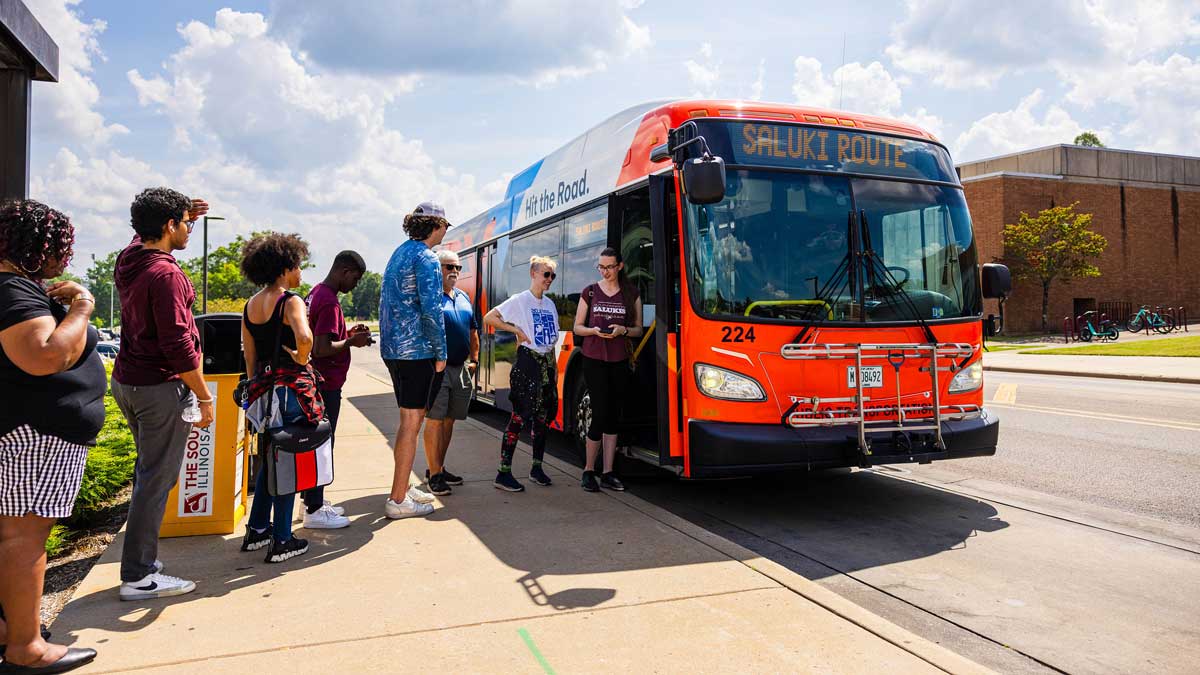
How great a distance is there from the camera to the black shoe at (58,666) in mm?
3170

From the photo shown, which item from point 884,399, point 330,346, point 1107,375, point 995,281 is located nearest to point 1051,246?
point 1107,375


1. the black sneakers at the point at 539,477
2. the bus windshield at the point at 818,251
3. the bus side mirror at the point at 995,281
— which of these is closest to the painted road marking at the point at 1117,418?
the bus side mirror at the point at 995,281

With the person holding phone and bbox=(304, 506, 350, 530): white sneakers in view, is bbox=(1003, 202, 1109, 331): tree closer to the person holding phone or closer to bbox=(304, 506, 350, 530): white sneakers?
the person holding phone

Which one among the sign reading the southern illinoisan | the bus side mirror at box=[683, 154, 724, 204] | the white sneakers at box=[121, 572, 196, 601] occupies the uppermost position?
the sign reading the southern illinoisan

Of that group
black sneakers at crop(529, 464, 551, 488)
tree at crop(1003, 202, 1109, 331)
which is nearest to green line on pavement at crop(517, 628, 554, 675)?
black sneakers at crop(529, 464, 551, 488)

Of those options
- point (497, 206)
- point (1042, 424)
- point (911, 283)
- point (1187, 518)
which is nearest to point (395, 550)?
point (911, 283)

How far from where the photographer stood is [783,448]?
5449 millimetres

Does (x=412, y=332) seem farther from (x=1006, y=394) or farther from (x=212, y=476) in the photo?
(x=1006, y=394)

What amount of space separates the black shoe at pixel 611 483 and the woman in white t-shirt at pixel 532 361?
18.3 inches

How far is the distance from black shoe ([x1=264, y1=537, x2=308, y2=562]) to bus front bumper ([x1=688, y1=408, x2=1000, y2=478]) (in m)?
2.53

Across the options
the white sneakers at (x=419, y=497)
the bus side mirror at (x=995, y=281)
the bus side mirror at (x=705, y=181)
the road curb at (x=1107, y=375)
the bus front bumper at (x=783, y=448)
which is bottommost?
the white sneakers at (x=419, y=497)

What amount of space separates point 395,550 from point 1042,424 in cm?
904

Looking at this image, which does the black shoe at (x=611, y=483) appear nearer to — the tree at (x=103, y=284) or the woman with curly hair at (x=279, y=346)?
the woman with curly hair at (x=279, y=346)

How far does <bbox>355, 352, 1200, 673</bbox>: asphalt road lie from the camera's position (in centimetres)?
384
